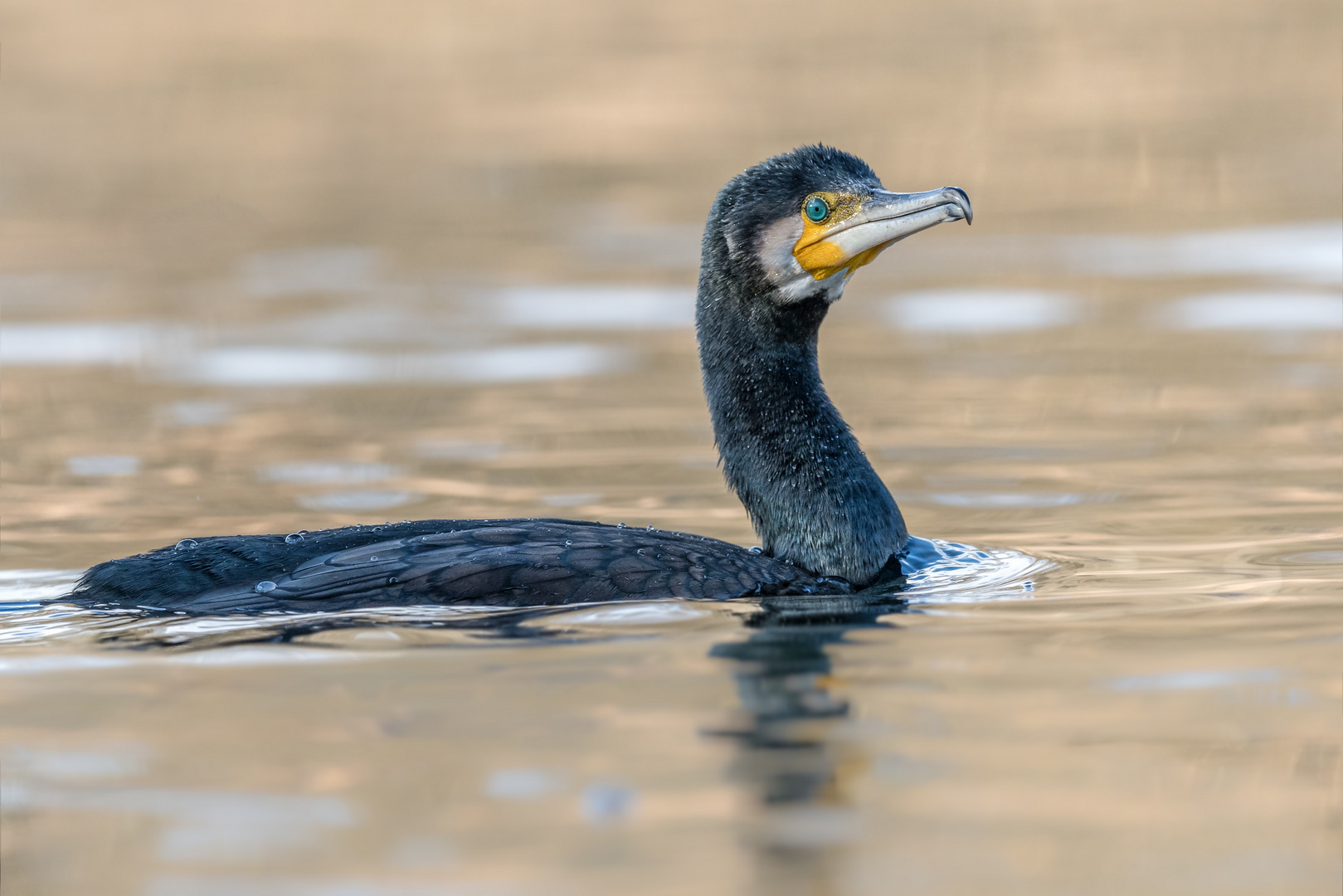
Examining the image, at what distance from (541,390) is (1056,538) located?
12.6 ft

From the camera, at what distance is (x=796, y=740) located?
15.7 feet

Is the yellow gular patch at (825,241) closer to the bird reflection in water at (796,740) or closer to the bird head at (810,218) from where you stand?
the bird head at (810,218)

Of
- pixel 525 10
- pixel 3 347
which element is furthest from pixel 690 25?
pixel 3 347

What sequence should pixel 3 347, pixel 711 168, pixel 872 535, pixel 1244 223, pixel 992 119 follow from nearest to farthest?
pixel 872 535 < pixel 3 347 < pixel 1244 223 < pixel 711 168 < pixel 992 119

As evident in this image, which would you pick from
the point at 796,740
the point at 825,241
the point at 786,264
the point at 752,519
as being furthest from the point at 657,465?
the point at 796,740

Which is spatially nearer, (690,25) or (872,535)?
(872,535)

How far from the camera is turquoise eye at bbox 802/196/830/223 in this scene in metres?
6.68

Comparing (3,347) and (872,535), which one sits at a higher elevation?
(3,347)

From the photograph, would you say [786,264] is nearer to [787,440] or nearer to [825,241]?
[825,241]

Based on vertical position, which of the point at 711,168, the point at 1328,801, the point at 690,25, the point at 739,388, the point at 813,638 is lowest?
the point at 1328,801

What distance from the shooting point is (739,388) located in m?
6.83

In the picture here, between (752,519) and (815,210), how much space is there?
1148mm

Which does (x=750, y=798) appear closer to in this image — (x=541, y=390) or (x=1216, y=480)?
(x=1216, y=480)

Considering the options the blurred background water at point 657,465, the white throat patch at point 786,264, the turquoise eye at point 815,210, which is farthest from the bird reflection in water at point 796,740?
the turquoise eye at point 815,210
